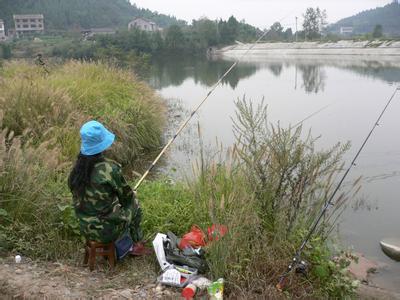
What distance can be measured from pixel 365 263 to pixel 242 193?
8.28 ft

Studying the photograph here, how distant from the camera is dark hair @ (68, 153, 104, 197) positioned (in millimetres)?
3400

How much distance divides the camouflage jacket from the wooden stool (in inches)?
2.0

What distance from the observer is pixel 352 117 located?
13.9 metres

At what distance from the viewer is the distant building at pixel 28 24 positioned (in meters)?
82.7

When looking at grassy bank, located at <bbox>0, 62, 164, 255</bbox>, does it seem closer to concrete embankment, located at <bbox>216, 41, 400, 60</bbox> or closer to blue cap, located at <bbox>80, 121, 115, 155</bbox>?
blue cap, located at <bbox>80, 121, 115, 155</bbox>

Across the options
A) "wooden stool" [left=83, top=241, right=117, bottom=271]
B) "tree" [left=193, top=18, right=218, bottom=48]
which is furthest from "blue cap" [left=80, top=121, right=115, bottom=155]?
"tree" [left=193, top=18, right=218, bottom=48]

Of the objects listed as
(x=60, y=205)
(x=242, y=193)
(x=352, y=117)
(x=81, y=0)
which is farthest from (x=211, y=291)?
(x=81, y=0)

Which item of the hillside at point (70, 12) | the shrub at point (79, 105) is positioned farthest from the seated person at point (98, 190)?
the hillside at point (70, 12)

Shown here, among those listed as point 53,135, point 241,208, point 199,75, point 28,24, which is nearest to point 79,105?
point 53,135

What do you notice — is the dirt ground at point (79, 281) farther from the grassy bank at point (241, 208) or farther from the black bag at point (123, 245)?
the grassy bank at point (241, 208)

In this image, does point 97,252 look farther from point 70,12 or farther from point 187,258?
point 70,12

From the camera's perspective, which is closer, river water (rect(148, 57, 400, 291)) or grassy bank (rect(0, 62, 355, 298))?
A: grassy bank (rect(0, 62, 355, 298))

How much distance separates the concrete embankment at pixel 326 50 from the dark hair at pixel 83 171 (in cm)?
4257

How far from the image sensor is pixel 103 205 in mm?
3482
